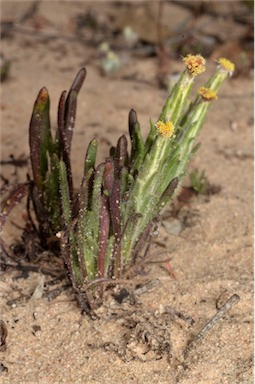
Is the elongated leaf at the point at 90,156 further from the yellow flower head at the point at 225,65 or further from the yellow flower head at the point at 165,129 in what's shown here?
the yellow flower head at the point at 225,65

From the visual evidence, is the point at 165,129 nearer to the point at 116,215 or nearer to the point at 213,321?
the point at 116,215

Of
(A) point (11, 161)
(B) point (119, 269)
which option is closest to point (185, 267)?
(B) point (119, 269)

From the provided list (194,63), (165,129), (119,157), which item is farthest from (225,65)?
(119,157)

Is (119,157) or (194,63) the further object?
(119,157)

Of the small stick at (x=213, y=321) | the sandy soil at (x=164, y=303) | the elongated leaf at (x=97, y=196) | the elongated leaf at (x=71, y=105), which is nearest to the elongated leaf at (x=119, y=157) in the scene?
the elongated leaf at (x=97, y=196)

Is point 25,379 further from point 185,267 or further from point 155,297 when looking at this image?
point 185,267

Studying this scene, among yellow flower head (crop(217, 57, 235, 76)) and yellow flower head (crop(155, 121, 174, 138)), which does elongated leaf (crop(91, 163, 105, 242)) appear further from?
yellow flower head (crop(217, 57, 235, 76))

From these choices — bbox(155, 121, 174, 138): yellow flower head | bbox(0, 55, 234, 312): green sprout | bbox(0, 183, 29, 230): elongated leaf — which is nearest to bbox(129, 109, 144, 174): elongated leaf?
bbox(0, 55, 234, 312): green sprout
